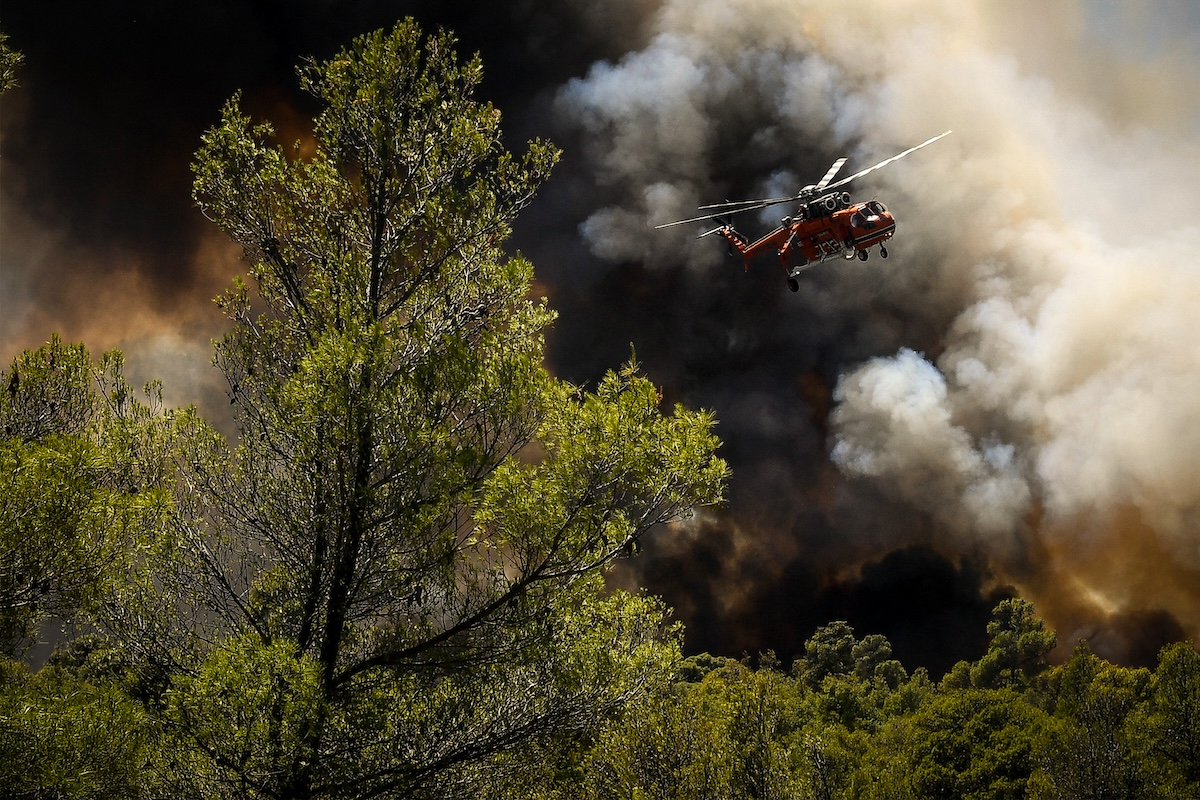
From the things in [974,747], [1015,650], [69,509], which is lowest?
[974,747]

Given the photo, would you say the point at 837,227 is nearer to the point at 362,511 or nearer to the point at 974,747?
the point at 974,747

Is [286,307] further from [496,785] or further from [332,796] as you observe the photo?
[496,785]

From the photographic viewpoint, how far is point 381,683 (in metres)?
6.77

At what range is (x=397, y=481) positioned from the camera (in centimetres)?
650

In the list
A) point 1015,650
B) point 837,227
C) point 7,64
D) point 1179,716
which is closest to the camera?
point 7,64

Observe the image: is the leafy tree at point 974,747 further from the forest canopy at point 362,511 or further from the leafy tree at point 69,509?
the leafy tree at point 69,509

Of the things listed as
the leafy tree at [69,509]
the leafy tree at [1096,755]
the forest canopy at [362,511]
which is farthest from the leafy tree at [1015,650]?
the leafy tree at [69,509]

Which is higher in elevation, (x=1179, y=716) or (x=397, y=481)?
(x=397, y=481)

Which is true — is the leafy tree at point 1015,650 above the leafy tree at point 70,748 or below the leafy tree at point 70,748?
above

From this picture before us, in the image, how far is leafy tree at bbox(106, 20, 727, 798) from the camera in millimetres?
6422

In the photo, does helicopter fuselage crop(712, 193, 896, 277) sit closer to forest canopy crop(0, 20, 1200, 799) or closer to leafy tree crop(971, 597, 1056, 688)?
forest canopy crop(0, 20, 1200, 799)

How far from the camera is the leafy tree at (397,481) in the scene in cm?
642

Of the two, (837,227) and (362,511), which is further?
(837,227)

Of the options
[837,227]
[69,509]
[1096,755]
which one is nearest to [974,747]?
[1096,755]
